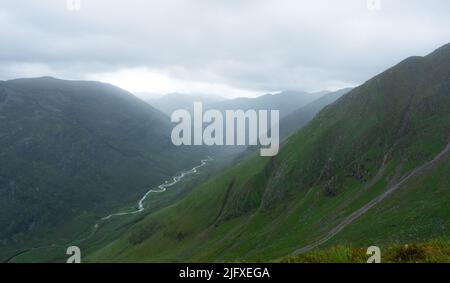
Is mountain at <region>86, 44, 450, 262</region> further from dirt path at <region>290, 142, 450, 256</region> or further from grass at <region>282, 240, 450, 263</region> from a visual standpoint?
grass at <region>282, 240, 450, 263</region>

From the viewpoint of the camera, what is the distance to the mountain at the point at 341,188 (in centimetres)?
9873

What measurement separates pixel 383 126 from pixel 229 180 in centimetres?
7079

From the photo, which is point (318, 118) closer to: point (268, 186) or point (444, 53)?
point (268, 186)

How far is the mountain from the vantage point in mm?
98725

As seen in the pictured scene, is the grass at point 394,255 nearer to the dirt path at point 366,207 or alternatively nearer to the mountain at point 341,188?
the mountain at point 341,188

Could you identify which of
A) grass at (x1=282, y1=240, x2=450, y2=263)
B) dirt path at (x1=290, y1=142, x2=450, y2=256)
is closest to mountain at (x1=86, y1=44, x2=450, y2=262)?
dirt path at (x1=290, y1=142, x2=450, y2=256)

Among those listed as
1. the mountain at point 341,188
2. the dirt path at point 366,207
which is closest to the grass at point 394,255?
the mountain at point 341,188

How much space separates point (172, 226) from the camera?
180m

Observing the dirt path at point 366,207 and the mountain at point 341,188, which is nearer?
the dirt path at point 366,207

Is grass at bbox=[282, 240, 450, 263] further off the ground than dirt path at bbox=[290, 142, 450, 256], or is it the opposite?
grass at bbox=[282, 240, 450, 263]

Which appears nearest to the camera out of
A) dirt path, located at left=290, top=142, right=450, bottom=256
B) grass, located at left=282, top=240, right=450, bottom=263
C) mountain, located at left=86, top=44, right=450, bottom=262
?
grass, located at left=282, top=240, right=450, bottom=263

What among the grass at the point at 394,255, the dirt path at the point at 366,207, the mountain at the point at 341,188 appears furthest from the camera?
the mountain at the point at 341,188

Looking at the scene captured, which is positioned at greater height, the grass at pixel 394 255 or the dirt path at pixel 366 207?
the grass at pixel 394 255

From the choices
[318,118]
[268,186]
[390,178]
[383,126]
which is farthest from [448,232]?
[318,118]
